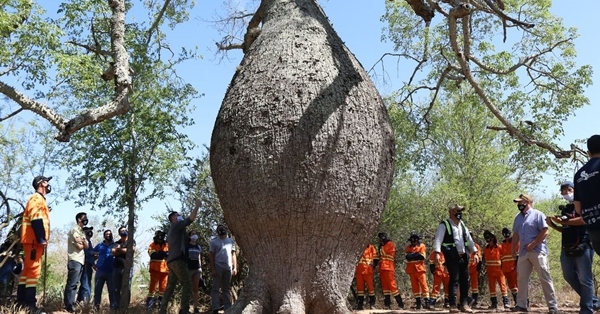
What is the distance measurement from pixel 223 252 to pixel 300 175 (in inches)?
181

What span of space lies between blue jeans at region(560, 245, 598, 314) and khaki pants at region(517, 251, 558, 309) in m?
0.36

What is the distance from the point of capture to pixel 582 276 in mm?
6594

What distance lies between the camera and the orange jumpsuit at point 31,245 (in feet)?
21.0

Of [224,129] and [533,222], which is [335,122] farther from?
[533,222]

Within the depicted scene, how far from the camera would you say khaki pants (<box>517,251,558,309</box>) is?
7141 millimetres

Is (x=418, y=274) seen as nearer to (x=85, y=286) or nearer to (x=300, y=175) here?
(x=85, y=286)

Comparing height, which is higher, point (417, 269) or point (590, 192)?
point (590, 192)

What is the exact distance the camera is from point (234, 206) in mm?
5336

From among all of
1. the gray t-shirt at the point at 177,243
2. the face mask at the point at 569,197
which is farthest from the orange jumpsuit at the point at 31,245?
the face mask at the point at 569,197

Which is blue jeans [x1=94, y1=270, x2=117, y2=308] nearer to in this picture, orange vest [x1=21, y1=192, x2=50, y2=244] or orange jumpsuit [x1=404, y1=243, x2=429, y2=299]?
orange vest [x1=21, y1=192, x2=50, y2=244]

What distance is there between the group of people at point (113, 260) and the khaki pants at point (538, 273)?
433 cm

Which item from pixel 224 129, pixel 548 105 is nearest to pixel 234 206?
pixel 224 129

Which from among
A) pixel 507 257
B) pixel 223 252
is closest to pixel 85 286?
pixel 223 252

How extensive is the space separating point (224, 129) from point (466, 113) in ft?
53.6
